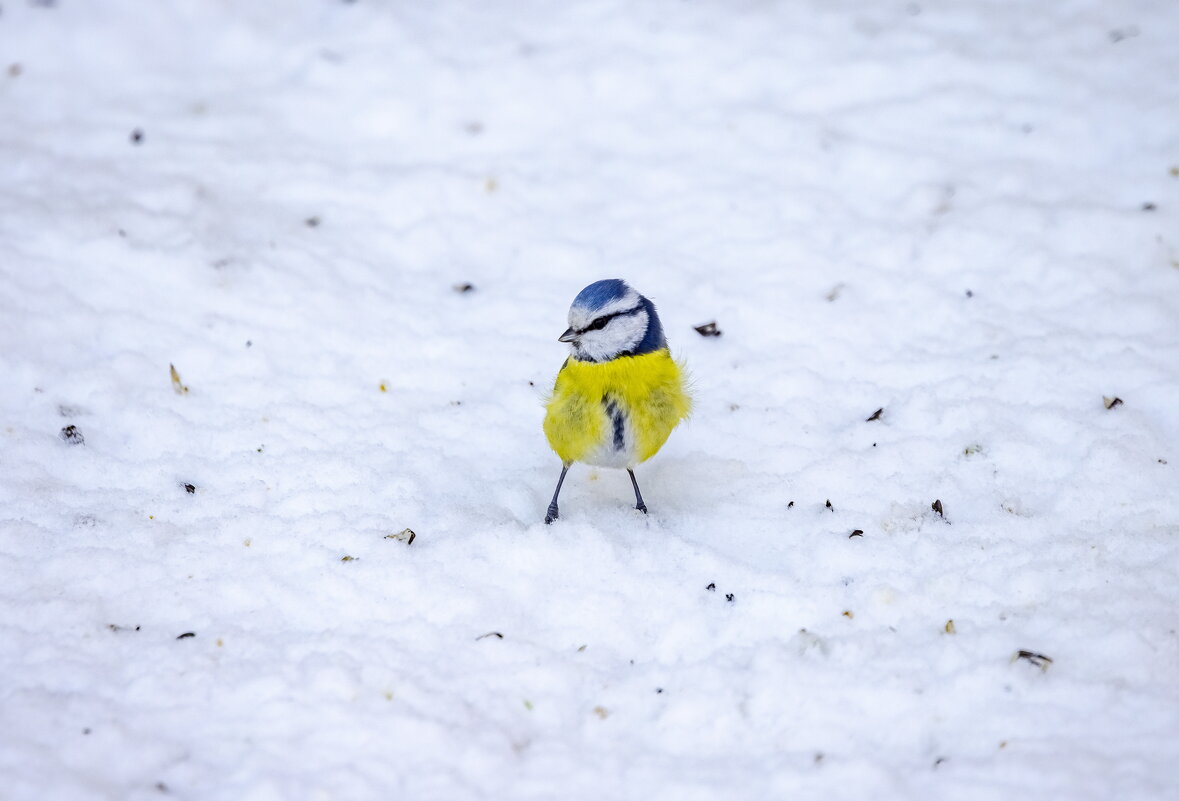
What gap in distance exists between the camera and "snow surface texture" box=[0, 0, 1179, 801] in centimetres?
270

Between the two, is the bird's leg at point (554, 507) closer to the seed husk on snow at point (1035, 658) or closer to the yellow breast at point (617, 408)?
the yellow breast at point (617, 408)

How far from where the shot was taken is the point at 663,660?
2.99m

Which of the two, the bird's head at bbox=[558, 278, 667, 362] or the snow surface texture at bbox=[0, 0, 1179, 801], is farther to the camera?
the bird's head at bbox=[558, 278, 667, 362]

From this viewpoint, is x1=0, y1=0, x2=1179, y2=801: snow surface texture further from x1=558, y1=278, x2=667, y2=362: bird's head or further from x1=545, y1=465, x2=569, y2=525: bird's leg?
x1=558, y1=278, x2=667, y2=362: bird's head

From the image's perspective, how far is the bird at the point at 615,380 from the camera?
3.36 meters

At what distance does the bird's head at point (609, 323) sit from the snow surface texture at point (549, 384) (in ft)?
2.14

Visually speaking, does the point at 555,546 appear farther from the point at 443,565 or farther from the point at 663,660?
the point at 663,660

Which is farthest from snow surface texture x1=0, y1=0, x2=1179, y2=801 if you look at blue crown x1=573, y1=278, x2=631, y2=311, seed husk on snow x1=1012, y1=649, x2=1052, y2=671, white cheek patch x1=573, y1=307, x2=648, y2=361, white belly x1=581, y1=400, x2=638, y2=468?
blue crown x1=573, y1=278, x2=631, y2=311

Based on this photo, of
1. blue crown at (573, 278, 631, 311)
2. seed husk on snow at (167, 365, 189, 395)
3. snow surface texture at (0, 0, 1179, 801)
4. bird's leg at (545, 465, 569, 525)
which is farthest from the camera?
seed husk on snow at (167, 365, 189, 395)

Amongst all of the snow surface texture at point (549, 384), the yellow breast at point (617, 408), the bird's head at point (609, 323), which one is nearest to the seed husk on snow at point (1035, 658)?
the snow surface texture at point (549, 384)

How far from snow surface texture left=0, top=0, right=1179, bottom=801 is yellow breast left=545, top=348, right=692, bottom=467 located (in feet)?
1.03

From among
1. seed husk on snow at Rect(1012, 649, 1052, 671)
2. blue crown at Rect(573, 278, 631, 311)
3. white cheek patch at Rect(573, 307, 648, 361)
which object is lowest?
seed husk on snow at Rect(1012, 649, 1052, 671)

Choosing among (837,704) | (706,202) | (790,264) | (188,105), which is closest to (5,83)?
(188,105)

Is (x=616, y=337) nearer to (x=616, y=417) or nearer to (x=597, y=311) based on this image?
(x=597, y=311)
